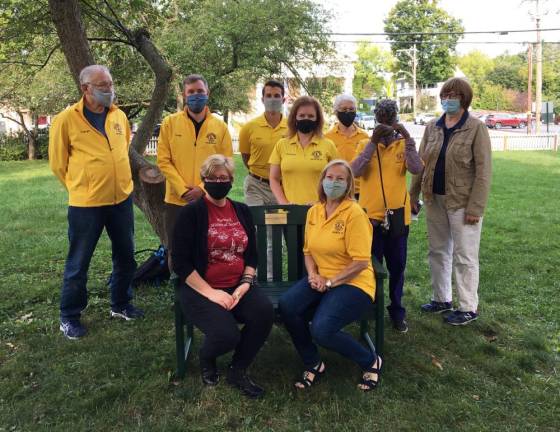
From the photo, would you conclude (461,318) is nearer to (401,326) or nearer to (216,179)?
(401,326)

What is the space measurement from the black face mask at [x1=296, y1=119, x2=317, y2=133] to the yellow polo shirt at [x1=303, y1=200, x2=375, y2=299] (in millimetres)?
813

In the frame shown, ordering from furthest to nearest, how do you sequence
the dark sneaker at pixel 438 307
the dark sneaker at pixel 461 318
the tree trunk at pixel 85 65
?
the tree trunk at pixel 85 65
the dark sneaker at pixel 438 307
the dark sneaker at pixel 461 318

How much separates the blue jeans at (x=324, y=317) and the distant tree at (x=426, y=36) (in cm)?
6311

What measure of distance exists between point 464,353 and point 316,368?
1.24m

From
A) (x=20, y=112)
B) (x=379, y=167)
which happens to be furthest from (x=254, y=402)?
(x=20, y=112)

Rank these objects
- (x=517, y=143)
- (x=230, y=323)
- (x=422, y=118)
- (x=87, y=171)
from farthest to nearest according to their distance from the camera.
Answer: (x=422, y=118)
(x=517, y=143)
(x=87, y=171)
(x=230, y=323)

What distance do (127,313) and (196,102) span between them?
77.6 inches

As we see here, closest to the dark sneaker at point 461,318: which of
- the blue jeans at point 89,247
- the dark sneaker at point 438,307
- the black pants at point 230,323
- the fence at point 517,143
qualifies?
the dark sneaker at point 438,307

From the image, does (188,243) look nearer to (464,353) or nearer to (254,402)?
(254,402)

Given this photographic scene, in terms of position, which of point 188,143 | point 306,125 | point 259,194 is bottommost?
point 259,194

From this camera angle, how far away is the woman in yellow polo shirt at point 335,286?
3271 millimetres

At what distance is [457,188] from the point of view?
13.7ft

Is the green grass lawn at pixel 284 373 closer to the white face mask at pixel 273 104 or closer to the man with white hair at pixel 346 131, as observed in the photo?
the man with white hair at pixel 346 131

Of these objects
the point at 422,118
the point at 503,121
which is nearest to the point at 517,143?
the point at 503,121
